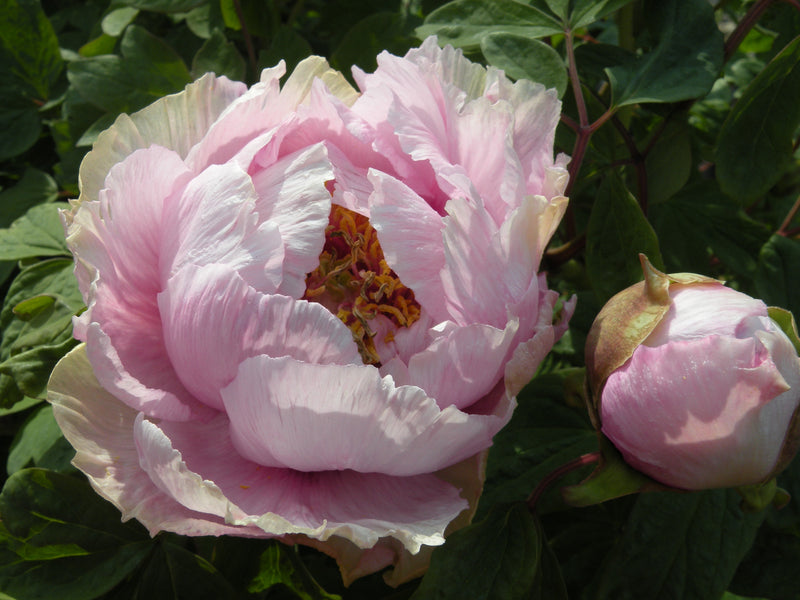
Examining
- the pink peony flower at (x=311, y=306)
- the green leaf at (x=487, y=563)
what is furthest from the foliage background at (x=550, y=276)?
the pink peony flower at (x=311, y=306)

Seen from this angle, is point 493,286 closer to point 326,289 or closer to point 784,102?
point 326,289

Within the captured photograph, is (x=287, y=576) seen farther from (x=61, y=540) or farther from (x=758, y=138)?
(x=758, y=138)

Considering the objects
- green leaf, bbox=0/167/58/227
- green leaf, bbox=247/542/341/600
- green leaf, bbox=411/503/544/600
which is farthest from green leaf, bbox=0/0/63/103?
green leaf, bbox=411/503/544/600

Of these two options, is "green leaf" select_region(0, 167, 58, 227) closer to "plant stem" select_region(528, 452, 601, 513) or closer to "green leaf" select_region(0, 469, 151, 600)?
"green leaf" select_region(0, 469, 151, 600)

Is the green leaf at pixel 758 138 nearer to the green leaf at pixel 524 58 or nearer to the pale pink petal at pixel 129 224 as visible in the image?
the green leaf at pixel 524 58

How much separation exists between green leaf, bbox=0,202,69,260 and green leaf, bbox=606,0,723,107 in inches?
27.1

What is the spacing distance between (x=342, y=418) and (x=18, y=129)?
881mm

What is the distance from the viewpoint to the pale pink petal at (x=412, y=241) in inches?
27.6

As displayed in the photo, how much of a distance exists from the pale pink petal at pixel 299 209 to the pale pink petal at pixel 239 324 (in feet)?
0.23

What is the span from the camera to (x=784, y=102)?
0.88m

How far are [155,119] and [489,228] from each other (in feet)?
1.11

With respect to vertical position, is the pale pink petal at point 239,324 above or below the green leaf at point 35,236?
above

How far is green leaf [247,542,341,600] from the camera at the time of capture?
0.84 meters

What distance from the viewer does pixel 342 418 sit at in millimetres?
598
